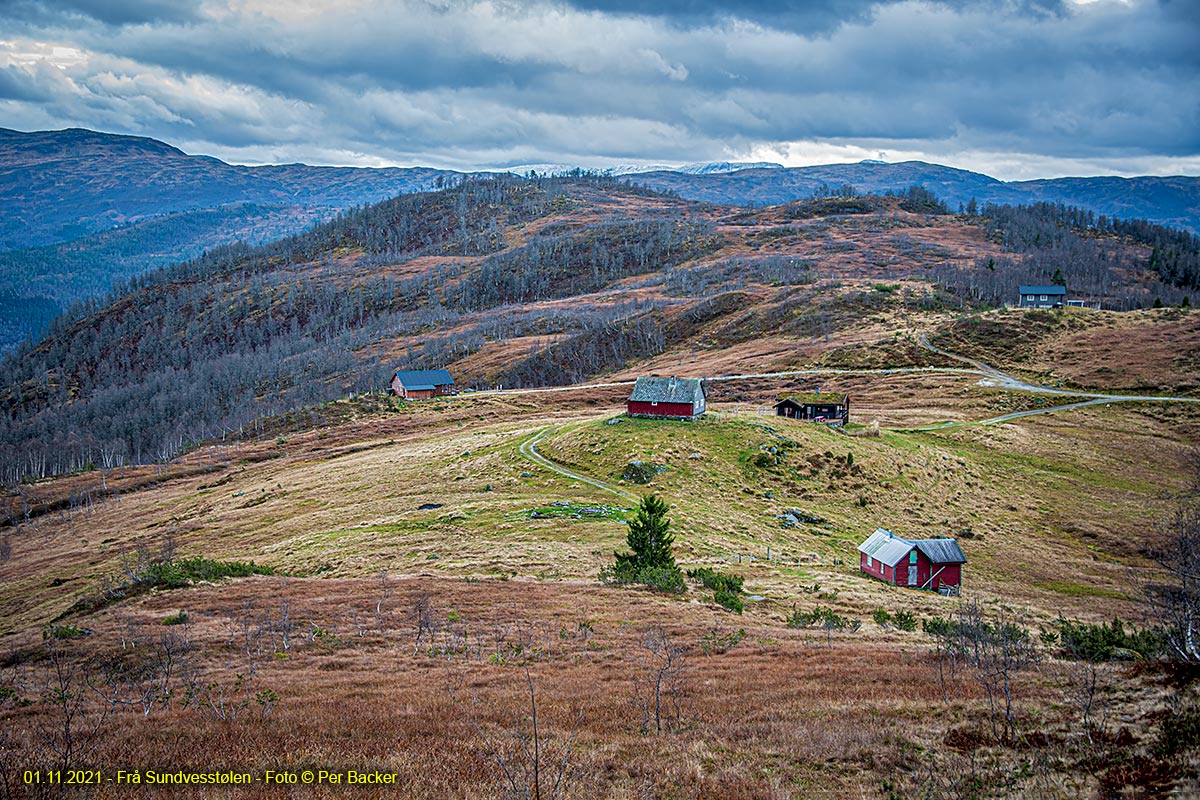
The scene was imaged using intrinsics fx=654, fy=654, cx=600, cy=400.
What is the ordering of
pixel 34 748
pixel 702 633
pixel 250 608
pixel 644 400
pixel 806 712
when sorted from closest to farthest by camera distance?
pixel 34 748, pixel 806 712, pixel 702 633, pixel 250 608, pixel 644 400

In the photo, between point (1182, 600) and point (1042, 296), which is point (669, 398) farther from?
point (1042, 296)

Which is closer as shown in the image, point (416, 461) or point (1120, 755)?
point (1120, 755)

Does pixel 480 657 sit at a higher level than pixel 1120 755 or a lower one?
lower

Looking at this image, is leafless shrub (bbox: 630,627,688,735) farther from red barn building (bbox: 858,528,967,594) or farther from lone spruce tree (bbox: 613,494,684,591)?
red barn building (bbox: 858,528,967,594)

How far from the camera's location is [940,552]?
1977 inches

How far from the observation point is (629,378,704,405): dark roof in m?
82.2

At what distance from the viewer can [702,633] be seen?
31.0 metres

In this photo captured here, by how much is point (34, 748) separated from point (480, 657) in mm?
14512

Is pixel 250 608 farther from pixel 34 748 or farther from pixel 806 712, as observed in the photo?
pixel 806 712

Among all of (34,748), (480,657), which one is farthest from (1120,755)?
(34,748)

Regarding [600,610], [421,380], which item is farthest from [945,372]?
[600,610]

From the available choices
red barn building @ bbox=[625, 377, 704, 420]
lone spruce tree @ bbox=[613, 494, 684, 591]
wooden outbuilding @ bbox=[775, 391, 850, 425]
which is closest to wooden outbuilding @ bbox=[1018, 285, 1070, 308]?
wooden outbuilding @ bbox=[775, 391, 850, 425]

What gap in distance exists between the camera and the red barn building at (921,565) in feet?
162

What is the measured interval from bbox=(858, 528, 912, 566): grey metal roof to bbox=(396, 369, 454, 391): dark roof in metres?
110
